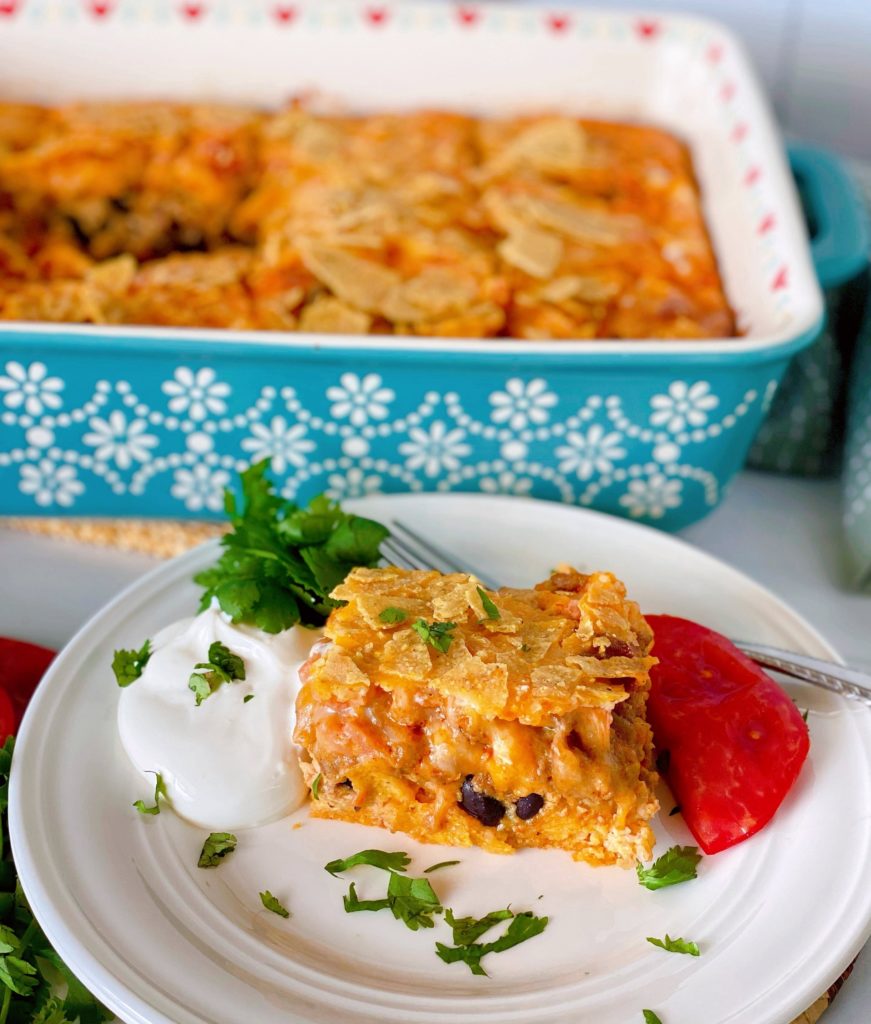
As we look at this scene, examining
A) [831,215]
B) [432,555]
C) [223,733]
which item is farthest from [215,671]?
[831,215]

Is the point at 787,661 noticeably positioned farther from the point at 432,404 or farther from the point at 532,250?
the point at 532,250

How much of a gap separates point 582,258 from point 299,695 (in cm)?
102

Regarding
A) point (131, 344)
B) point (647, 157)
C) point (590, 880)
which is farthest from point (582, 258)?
point (590, 880)

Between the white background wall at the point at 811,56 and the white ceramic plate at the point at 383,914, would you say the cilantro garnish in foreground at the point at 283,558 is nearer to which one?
the white ceramic plate at the point at 383,914

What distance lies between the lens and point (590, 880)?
135cm

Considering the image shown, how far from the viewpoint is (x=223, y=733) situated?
4.54 feet

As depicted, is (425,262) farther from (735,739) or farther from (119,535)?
(735,739)

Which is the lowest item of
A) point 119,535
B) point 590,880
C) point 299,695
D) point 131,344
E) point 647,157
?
point 119,535

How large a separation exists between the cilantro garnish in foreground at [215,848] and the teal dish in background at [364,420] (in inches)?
26.4

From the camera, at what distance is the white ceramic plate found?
3.90 ft

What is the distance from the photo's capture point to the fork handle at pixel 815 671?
147 centimetres

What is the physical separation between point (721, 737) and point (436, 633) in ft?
1.22

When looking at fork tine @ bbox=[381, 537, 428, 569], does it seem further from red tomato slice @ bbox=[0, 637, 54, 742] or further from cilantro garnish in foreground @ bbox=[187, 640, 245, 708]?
red tomato slice @ bbox=[0, 637, 54, 742]

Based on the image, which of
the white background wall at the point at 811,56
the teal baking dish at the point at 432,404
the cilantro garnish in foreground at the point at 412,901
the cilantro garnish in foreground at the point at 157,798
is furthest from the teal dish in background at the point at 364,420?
the white background wall at the point at 811,56
